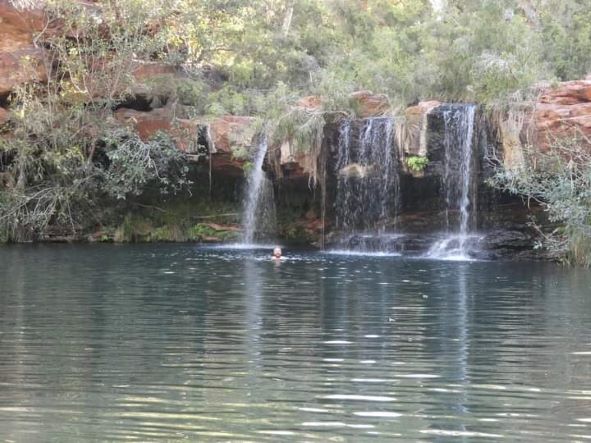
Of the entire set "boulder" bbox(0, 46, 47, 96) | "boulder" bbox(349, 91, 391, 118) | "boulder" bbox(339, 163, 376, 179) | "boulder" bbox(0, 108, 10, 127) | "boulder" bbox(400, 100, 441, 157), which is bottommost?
"boulder" bbox(339, 163, 376, 179)

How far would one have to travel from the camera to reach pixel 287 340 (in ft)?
37.1

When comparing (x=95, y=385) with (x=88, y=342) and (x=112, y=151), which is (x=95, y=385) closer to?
(x=88, y=342)

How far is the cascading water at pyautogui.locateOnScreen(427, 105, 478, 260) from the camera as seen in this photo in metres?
26.9

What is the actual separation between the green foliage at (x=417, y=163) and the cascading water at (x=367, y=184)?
1219mm

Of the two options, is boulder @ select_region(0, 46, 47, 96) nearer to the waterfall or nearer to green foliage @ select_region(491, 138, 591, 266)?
the waterfall

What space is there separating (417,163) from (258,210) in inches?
317

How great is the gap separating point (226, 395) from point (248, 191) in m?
25.6

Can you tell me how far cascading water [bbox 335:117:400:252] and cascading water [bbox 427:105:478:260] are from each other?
1.78 metres

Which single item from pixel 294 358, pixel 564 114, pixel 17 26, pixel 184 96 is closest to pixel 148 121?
pixel 184 96

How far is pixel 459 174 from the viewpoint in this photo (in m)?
27.6

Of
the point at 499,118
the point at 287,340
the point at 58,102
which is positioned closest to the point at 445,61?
the point at 499,118

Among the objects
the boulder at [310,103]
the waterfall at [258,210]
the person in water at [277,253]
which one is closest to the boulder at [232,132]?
the boulder at [310,103]

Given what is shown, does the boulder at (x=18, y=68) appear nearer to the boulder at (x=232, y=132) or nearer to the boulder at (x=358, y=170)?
the boulder at (x=232, y=132)

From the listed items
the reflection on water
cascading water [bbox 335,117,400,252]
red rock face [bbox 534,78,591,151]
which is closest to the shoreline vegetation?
red rock face [bbox 534,78,591,151]
